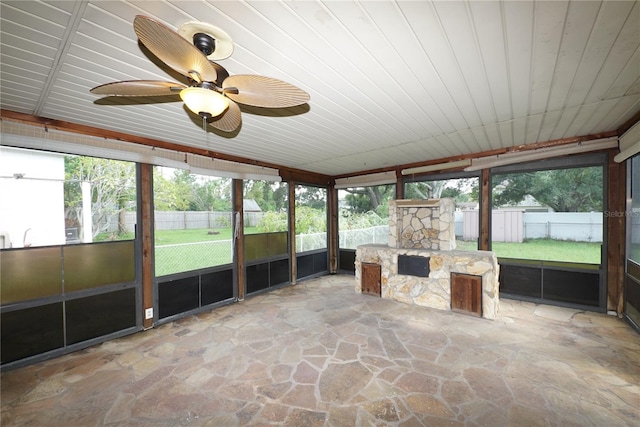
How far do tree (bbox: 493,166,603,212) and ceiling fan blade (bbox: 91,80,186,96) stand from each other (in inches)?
200

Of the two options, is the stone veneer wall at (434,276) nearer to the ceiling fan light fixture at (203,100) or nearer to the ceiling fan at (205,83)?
the ceiling fan at (205,83)

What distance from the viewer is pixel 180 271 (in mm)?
3750

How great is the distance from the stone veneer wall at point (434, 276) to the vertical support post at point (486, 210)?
689 millimetres

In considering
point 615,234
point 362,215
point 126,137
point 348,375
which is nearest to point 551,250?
point 615,234

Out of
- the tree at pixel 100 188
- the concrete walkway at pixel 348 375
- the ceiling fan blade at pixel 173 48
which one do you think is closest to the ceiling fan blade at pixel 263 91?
the ceiling fan blade at pixel 173 48

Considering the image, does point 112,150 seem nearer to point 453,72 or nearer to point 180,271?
point 180,271

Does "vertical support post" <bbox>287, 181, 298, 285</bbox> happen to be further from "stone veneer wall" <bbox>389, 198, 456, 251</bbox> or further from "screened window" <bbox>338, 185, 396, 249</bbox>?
"stone veneer wall" <bbox>389, 198, 456, 251</bbox>

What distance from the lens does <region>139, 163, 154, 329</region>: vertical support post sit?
11.0ft

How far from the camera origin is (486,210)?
14.7 feet

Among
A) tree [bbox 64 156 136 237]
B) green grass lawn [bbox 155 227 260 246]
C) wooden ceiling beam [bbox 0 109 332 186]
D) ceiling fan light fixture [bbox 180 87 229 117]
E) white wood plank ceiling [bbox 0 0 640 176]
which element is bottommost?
green grass lawn [bbox 155 227 260 246]

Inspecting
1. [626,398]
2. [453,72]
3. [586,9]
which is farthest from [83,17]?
[626,398]

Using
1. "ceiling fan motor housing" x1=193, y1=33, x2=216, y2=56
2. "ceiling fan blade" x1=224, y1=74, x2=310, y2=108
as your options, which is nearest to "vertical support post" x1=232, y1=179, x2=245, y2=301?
"ceiling fan blade" x1=224, y1=74, x2=310, y2=108

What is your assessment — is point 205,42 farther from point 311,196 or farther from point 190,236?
point 311,196

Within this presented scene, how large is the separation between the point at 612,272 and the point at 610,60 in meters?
3.44
